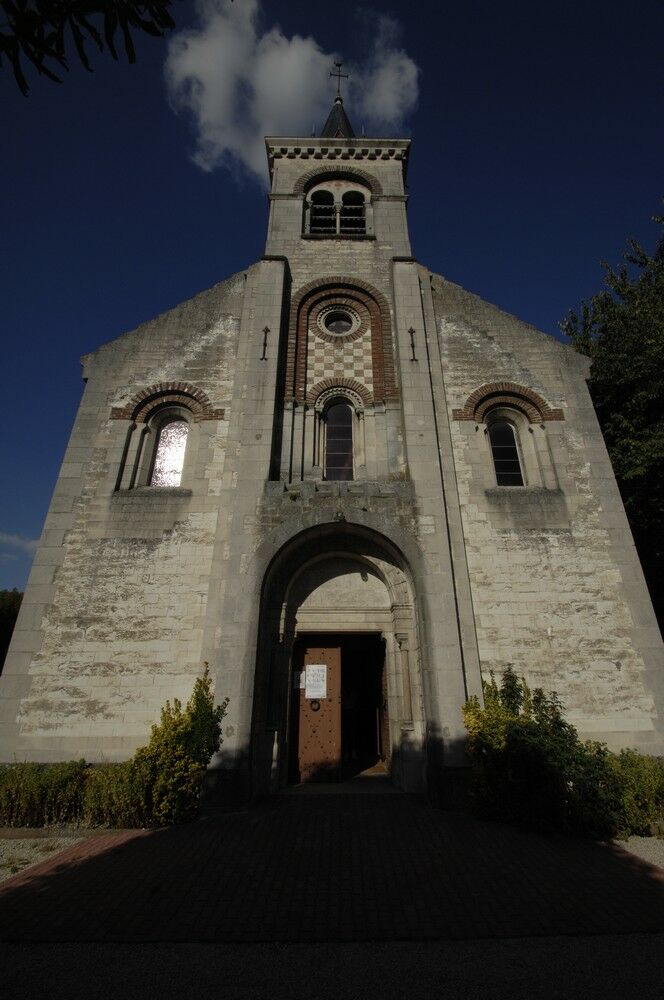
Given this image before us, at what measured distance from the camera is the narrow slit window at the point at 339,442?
1165 centimetres

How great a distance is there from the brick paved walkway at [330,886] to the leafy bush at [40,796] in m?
0.93

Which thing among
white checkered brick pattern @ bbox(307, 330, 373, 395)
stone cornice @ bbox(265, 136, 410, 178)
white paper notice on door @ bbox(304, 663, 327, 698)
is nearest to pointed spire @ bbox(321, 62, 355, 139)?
stone cornice @ bbox(265, 136, 410, 178)

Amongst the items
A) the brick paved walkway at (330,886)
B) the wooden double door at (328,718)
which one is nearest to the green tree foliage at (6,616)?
the wooden double door at (328,718)

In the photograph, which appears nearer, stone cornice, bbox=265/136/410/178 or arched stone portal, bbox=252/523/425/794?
arched stone portal, bbox=252/523/425/794

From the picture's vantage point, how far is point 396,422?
11578mm

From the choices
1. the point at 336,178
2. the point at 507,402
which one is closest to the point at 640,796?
the point at 507,402

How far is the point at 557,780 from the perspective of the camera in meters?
7.00

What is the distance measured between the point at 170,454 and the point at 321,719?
7.07 meters

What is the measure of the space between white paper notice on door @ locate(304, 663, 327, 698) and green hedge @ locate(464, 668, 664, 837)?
136 inches

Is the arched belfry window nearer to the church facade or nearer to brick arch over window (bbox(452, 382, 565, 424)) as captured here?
the church facade

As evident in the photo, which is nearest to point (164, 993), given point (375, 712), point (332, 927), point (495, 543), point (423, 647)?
point (332, 927)

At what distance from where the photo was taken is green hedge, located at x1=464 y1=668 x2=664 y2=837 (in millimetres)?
6867

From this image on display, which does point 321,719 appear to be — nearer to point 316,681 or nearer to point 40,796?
point 316,681

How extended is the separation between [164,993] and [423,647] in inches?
243
